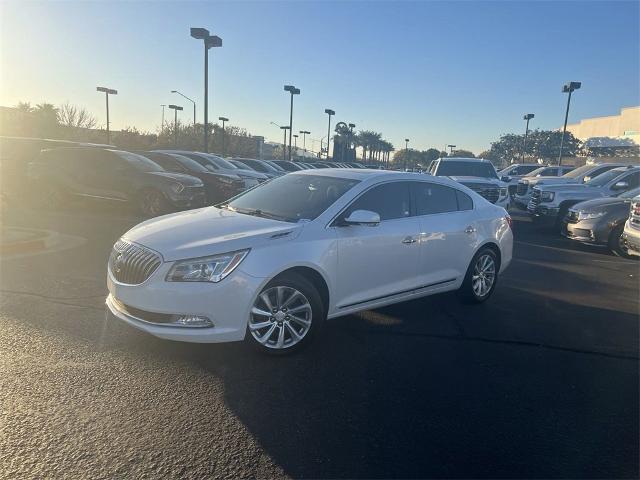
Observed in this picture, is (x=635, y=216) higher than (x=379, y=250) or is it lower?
higher

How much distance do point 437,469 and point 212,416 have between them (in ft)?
4.83

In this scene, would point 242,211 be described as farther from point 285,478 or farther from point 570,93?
point 570,93

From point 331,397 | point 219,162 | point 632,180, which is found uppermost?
point 632,180

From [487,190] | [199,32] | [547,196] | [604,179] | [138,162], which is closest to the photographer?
[138,162]

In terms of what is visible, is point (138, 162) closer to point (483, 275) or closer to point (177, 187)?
point (177, 187)

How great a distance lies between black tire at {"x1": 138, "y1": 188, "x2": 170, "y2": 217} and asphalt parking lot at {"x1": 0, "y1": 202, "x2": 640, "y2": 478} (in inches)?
251

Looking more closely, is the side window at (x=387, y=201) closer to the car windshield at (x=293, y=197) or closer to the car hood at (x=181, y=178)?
the car windshield at (x=293, y=197)

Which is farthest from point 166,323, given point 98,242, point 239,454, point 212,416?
point 98,242

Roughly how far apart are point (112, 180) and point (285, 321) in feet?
32.0

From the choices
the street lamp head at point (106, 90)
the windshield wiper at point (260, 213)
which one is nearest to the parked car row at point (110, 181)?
the windshield wiper at point (260, 213)

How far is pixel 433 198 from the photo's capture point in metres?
5.91

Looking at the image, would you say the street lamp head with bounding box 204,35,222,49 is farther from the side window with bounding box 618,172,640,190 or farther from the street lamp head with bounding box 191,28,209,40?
the side window with bounding box 618,172,640,190

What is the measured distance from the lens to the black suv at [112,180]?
486 inches

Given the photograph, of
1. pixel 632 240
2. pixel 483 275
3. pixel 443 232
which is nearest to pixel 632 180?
pixel 632 240
